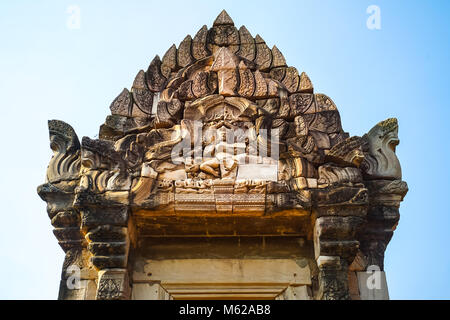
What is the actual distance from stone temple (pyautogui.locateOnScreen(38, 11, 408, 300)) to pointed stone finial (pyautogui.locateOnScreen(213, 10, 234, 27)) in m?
1.06

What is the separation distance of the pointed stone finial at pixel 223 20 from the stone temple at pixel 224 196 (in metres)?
1.06

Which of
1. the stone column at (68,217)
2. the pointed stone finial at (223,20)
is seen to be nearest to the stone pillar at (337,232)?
the stone column at (68,217)

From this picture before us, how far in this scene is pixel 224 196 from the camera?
5562 mm

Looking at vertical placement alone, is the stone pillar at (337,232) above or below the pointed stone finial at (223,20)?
below

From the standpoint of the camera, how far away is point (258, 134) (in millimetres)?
6121

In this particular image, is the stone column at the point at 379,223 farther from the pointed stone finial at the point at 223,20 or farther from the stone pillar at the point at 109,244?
the pointed stone finial at the point at 223,20

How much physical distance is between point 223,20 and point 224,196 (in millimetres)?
3036

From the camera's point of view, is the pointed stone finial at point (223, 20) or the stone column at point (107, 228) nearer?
the stone column at point (107, 228)

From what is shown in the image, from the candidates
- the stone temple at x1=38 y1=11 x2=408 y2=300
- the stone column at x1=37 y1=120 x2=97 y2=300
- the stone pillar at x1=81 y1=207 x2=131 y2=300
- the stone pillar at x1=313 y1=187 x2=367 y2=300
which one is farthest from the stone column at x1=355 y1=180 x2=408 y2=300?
the stone column at x1=37 y1=120 x2=97 y2=300

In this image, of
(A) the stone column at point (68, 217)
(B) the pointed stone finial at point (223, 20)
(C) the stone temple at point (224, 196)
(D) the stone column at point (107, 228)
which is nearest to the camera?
(D) the stone column at point (107, 228)

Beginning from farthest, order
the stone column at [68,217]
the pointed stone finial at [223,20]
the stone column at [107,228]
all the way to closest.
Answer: the pointed stone finial at [223,20] → the stone column at [68,217] → the stone column at [107,228]

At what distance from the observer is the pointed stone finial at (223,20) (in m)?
7.44

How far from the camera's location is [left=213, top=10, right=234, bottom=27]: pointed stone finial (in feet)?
24.4
